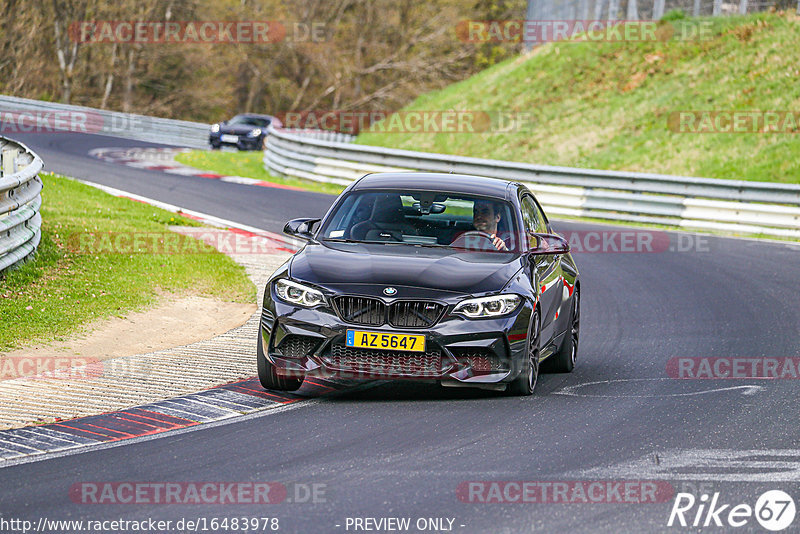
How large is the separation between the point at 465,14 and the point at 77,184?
2101 inches

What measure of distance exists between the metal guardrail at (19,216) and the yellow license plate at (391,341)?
4806mm

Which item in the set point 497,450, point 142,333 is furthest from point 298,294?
point 142,333

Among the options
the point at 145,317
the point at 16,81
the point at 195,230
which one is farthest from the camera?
the point at 16,81

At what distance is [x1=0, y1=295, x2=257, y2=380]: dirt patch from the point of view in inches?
368

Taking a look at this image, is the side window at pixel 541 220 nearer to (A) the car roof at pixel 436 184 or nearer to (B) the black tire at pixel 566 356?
(A) the car roof at pixel 436 184

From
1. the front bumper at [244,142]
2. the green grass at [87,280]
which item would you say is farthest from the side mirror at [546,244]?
the front bumper at [244,142]

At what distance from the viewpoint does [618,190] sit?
24578 mm

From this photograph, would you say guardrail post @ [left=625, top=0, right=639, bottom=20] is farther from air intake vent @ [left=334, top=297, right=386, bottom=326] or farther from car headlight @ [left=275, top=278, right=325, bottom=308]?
air intake vent @ [left=334, top=297, right=386, bottom=326]

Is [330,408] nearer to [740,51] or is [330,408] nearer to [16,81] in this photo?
[740,51]

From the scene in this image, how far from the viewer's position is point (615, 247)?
19688 millimetres

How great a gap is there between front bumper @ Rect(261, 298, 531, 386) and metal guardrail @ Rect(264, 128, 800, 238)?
15.5m

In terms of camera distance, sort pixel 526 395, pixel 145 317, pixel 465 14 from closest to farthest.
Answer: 1. pixel 526 395
2. pixel 145 317
3. pixel 465 14

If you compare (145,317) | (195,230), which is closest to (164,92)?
(195,230)

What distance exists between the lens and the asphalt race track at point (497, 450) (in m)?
5.56
